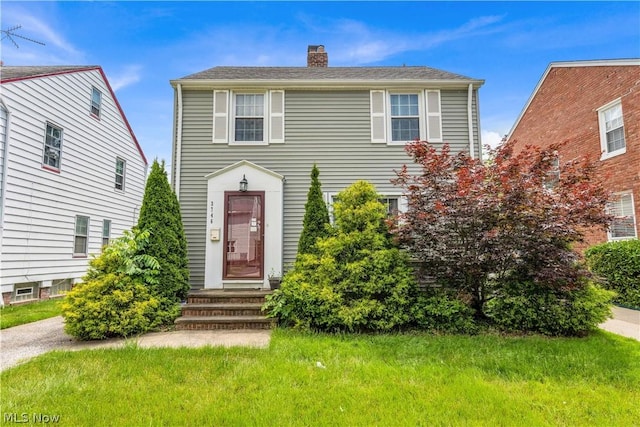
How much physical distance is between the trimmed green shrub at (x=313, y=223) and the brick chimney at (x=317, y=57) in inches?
229

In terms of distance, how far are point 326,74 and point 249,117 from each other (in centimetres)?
259

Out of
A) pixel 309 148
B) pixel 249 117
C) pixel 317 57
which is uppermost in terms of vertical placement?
pixel 317 57

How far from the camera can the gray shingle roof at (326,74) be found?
8164mm

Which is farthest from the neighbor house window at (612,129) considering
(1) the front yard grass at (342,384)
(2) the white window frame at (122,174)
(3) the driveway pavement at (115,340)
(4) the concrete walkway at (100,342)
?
(2) the white window frame at (122,174)

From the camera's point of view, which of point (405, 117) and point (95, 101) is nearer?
point (405, 117)

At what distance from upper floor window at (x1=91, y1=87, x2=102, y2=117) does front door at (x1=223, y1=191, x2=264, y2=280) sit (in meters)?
7.04

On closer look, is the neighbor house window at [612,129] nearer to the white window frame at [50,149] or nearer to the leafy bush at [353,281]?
the leafy bush at [353,281]

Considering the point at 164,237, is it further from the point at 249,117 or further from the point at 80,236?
the point at 80,236

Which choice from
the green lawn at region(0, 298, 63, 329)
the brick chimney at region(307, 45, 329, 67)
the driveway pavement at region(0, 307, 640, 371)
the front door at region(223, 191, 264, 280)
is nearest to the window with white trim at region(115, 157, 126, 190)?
the green lawn at region(0, 298, 63, 329)

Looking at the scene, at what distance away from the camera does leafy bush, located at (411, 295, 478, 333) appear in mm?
5207

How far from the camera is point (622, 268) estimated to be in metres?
7.52

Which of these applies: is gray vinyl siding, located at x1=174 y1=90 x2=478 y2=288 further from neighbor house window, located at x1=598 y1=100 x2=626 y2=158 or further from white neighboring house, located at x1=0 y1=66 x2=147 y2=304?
neighbor house window, located at x1=598 y1=100 x2=626 y2=158

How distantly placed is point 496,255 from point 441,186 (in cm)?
136

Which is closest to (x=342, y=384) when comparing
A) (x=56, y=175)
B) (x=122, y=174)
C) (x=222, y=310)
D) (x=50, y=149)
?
(x=222, y=310)
